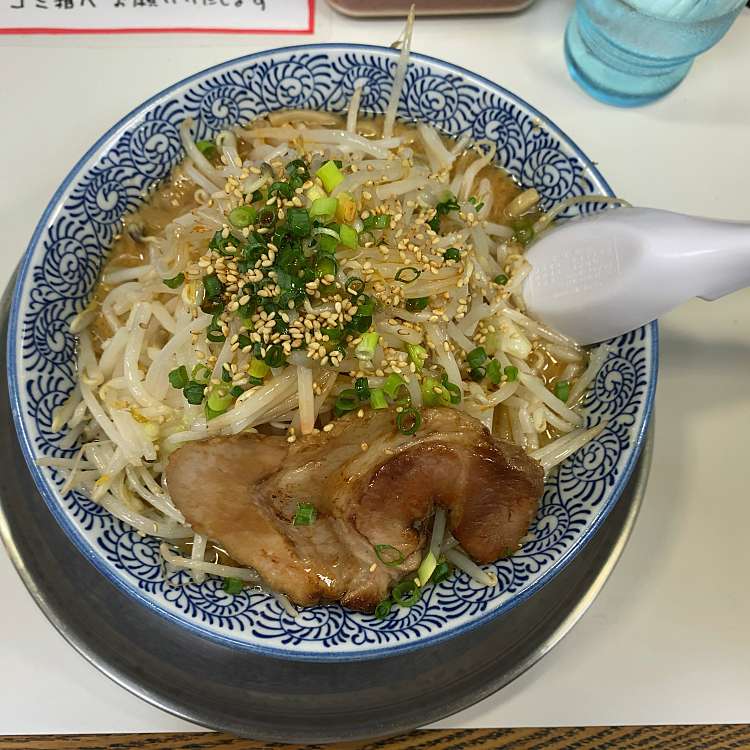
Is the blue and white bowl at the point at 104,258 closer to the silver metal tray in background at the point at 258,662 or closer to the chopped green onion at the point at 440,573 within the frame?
the chopped green onion at the point at 440,573

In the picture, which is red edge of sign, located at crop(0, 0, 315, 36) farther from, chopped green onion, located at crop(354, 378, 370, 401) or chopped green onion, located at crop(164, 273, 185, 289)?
chopped green onion, located at crop(354, 378, 370, 401)

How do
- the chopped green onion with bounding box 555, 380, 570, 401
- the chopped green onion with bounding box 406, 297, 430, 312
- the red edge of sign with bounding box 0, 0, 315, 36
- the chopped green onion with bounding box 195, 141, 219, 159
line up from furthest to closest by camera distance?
the red edge of sign with bounding box 0, 0, 315, 36
the chopped green onion with bounding box 195, 141, 219, 159
the chopped green onion with bounding box 555, 380, 570, 401
the chopped green onion with bounding box 406, 297, 430, 312

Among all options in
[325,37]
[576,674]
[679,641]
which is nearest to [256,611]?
[576,674]

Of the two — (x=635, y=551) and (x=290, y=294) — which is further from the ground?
(x=290, y=294)

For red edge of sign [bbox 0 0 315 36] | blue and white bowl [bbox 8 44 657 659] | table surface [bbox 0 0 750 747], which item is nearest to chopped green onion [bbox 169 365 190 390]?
blue and white bowl [bbox 8 44 657 659]

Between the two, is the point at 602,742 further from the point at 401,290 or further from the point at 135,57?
the point at 135,57
